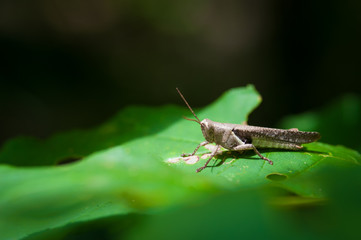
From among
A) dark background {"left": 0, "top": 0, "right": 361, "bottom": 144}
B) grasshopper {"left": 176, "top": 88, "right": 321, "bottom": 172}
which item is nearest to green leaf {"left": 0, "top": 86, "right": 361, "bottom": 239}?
grasshopper {"left": 176, "top": 88, "right": 321, "bottom": 172}

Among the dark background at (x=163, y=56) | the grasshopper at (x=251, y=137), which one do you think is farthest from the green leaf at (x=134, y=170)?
the dark background at (x=163, y=56)

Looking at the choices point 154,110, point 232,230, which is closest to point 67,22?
point 154,110

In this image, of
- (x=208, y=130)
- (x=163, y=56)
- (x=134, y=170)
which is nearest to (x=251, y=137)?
(x=208, y=130)

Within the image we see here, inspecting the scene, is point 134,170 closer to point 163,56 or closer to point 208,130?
point 208,130

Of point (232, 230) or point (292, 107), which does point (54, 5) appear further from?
point (232, 230)

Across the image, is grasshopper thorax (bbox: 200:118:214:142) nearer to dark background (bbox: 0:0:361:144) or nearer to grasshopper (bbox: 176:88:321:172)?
grasshopper (bbox: 176:88:321:172)

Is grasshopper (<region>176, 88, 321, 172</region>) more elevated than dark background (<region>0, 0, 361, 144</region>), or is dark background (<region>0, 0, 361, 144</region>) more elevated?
dark background (<region>0, 0, 361, 144</region>)
